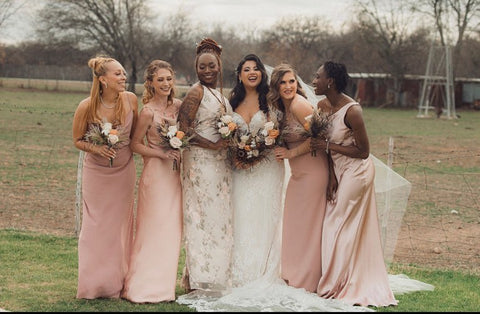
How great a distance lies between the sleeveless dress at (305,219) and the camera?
22.8 feet

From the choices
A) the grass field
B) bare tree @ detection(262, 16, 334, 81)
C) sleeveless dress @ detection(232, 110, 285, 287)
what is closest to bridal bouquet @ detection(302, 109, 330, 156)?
sleeveless dress @ detection(232, 110, 285, 287)

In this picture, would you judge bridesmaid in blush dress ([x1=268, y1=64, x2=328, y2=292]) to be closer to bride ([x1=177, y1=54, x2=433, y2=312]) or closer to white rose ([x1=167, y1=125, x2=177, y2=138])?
bride ([x1=177, y1=54, x2=433, y2=312])

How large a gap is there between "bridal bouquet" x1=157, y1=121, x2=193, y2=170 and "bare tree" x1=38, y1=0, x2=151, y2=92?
157 feet

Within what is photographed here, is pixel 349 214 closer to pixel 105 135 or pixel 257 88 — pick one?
pixel 257 88

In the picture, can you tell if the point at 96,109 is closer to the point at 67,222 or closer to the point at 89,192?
the point at 89,192

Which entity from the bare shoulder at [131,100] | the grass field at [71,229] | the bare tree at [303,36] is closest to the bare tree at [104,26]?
the bare tree at [303,36]

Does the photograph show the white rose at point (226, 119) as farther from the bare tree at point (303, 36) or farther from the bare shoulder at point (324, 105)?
the bare tree at point (303, 36)

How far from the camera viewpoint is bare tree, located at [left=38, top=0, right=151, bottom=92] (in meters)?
56.0

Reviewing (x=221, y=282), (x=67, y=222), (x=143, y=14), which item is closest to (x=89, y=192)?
(x=221, y=282)

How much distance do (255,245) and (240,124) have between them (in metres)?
1.18

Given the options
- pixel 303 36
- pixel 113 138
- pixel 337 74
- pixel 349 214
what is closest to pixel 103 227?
pixel 113 138

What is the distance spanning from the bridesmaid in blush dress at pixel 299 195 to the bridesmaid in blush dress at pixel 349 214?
4.5 inches

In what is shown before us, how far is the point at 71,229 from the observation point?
1080cm

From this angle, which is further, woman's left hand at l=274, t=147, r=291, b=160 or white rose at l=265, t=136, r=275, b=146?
woman's left hand at l=274, t=147, r=291, b=160
